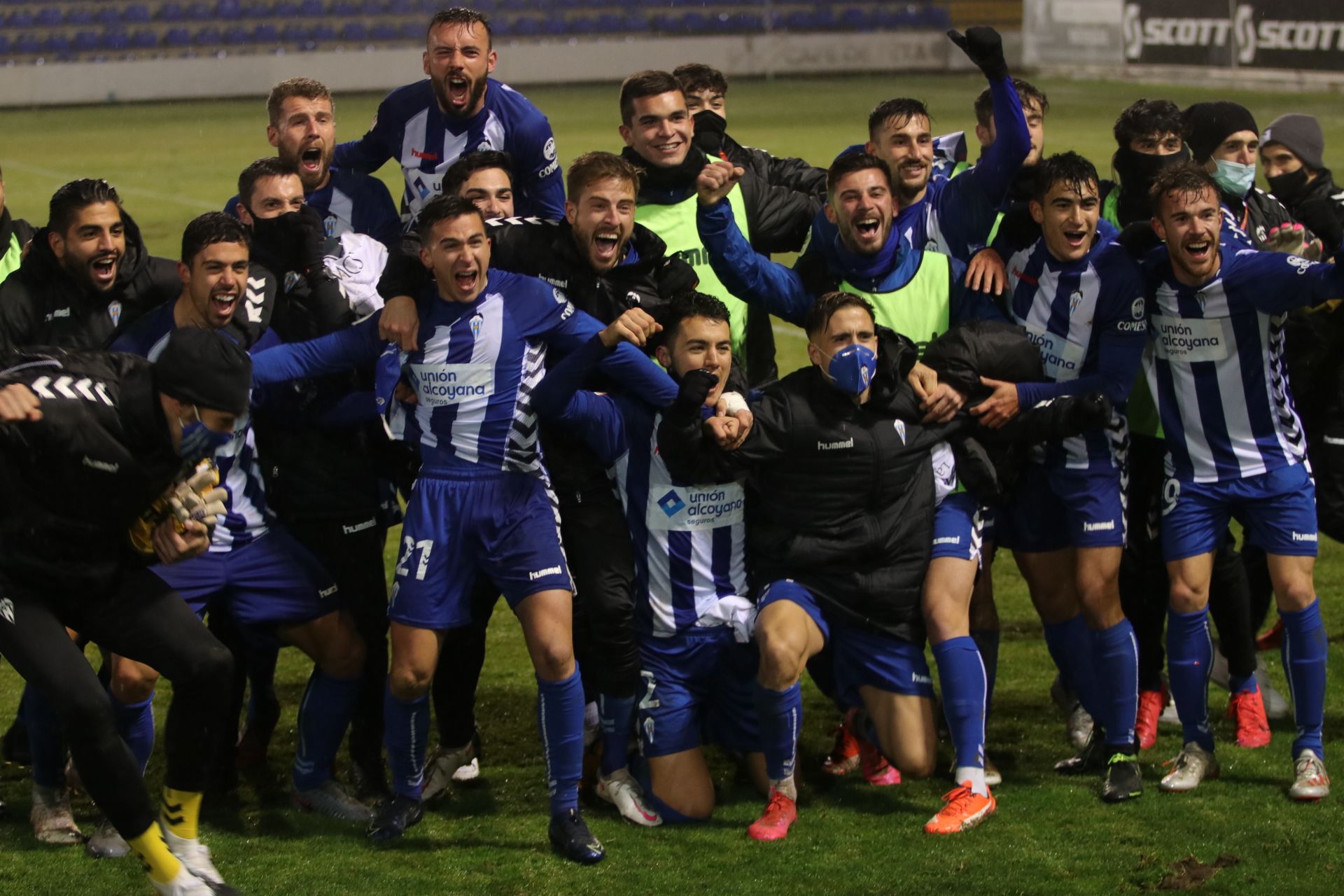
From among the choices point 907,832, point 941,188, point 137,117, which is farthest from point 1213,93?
point 907,832

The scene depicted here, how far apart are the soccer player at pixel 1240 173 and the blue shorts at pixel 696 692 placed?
2260 mm

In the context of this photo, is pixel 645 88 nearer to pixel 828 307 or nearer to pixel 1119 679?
pixel 828 307

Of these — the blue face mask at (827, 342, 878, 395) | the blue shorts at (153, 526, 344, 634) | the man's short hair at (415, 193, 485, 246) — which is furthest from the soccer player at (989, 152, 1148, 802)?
the blue shorts at (153, 526, 344, 634)

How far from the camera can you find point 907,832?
191 inches

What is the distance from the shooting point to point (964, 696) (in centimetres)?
492

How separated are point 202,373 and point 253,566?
92cm

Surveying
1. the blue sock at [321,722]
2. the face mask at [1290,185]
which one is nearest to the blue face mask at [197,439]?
the blue sock at [321,722]

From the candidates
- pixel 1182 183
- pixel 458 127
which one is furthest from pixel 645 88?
pixel 1182 183

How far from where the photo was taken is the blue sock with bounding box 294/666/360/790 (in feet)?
16.6

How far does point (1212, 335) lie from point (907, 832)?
1.78 metres

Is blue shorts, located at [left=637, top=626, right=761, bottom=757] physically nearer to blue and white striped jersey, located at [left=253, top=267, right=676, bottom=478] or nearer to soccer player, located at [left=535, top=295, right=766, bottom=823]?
soccer player, located at [left=535, top=295, right=766, bottom=823]

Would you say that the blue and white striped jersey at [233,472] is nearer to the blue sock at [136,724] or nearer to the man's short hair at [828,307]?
the blue sock at [136,724]

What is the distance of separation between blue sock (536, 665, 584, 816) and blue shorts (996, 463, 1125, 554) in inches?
61.6

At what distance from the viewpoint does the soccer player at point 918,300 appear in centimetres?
495
